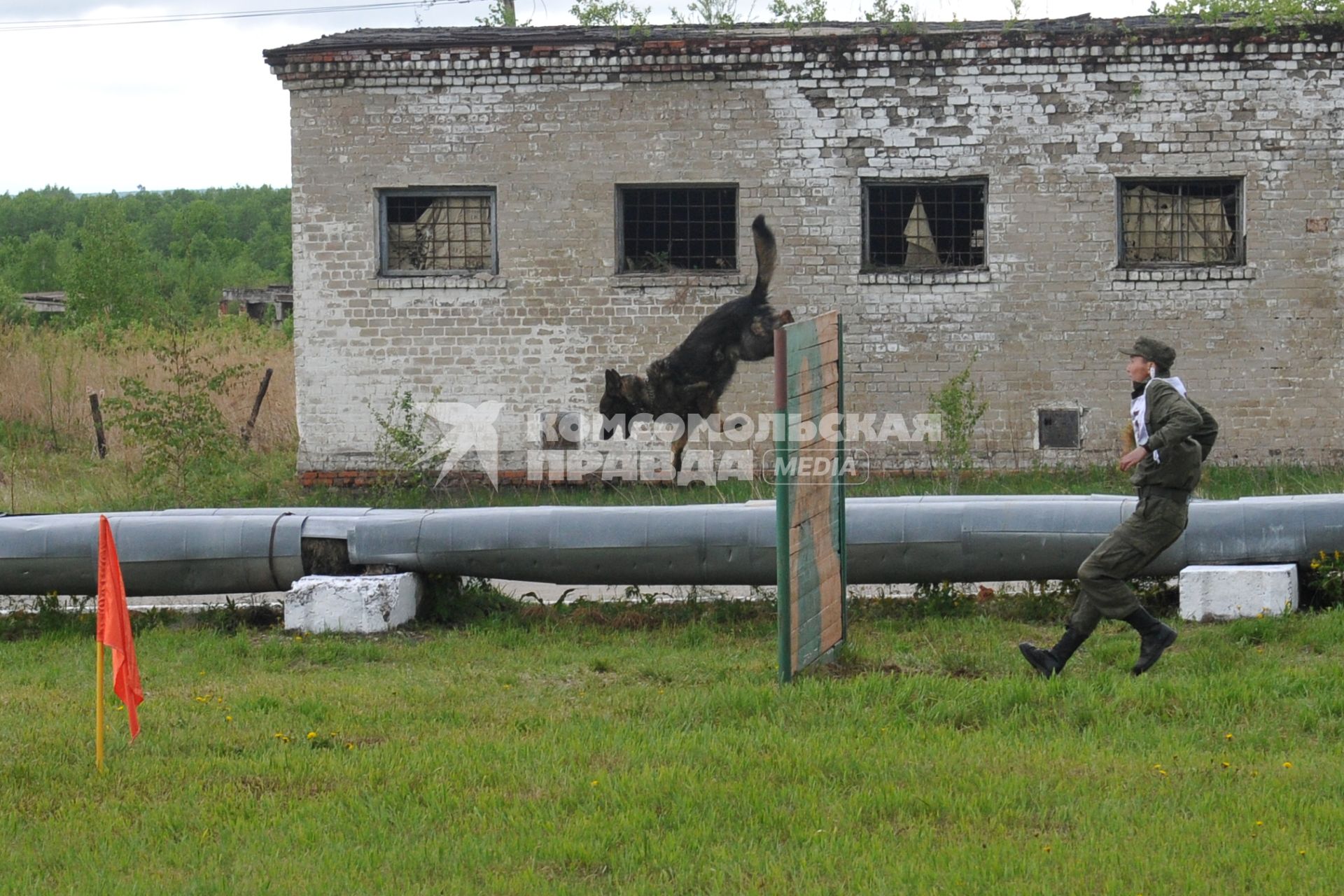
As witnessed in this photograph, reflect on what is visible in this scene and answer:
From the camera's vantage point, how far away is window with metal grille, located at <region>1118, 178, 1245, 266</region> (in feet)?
47.1

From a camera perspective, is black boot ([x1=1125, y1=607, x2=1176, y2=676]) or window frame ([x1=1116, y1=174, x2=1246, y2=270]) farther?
window frame ([x1=1116, y1=174, x2=1246, y2=270])

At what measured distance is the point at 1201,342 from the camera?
14.2 m

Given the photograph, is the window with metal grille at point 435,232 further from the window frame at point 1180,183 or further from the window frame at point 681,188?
the window frame at point 1180,183

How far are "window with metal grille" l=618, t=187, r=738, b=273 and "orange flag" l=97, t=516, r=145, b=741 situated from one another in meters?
9.15

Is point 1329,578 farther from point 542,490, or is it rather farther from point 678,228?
point 542,490

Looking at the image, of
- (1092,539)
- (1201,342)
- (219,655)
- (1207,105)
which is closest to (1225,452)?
(1201,342)

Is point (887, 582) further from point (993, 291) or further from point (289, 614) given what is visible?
point (993, 291)

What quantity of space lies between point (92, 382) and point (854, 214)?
11.1m

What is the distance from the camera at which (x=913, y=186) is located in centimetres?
1441

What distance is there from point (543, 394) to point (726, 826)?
9.78 metres

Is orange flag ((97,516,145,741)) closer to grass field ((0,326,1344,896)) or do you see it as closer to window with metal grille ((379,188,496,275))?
grass field ((0,326,1344,896))

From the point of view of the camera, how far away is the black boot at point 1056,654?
7113mm

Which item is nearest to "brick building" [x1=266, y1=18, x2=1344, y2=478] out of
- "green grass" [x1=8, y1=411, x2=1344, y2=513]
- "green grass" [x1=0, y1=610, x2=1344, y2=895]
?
"green grass" [x1=8, y1=411, x2=1344, y2=513]

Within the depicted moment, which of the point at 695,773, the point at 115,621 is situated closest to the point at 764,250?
the point at 695,773
